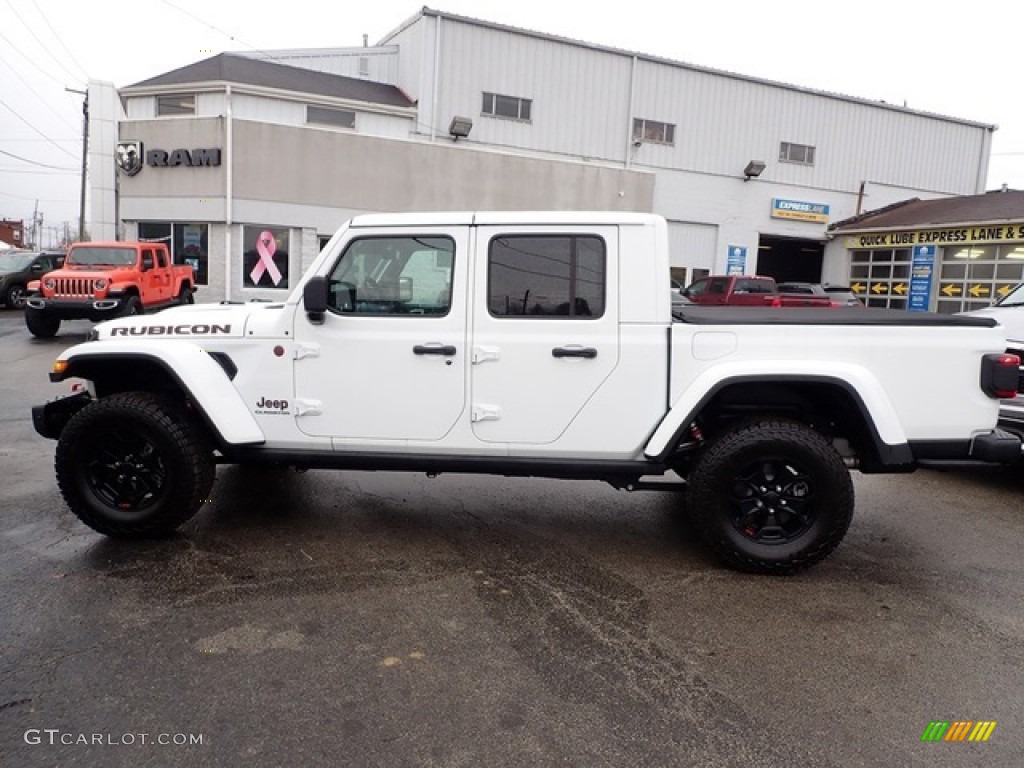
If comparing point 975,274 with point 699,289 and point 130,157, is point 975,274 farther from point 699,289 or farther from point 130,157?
point 130,157

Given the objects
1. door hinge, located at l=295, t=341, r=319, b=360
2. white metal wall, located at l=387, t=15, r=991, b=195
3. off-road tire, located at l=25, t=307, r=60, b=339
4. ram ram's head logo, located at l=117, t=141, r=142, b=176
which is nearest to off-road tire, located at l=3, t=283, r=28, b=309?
ram ram's head logo, located at l=117, t=141, r=142, b=176

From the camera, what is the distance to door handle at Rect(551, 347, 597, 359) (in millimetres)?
4121

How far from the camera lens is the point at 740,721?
2.81 meters

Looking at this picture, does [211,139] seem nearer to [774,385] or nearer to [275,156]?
[275,156]

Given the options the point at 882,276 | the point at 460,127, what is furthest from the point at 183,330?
the point at 882,276

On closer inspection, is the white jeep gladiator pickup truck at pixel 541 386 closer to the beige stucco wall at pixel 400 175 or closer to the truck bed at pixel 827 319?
the truck bed at pixel 827 319

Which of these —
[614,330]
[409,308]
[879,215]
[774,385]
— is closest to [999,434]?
[774,385]

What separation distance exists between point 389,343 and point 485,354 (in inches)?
22.0

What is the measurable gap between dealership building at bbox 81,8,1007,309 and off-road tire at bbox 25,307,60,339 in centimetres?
682

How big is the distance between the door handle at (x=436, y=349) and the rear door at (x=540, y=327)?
14 cm

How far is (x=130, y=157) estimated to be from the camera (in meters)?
21.8

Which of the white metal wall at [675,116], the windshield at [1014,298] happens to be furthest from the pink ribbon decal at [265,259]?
the windshield at [1014,298]

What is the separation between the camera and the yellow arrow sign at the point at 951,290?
24.0 meters

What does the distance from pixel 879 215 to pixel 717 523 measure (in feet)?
95.8
